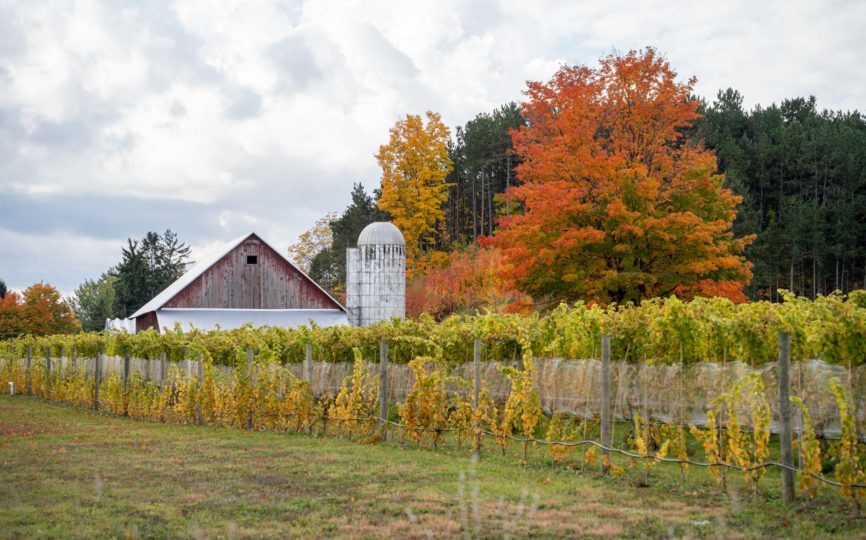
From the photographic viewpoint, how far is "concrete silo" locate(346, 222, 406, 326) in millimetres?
42125

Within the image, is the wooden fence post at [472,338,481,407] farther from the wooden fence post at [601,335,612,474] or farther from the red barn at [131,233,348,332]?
the red barn at [131,233,348,332]

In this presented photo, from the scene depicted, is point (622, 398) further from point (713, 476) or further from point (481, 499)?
point (481, 499)

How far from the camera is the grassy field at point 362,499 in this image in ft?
25.4

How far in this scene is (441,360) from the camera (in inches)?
569

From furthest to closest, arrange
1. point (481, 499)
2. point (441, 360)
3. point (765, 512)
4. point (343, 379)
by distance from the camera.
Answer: point (343, 379), point (441, 360), point (481, 499), point (765, 512)

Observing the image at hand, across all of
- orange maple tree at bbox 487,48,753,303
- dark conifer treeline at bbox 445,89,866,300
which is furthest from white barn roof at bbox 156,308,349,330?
orange maple tree at bbox 487,48,753,303

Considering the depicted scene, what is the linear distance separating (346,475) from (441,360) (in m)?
3.73

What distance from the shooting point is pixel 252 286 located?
4809 cm

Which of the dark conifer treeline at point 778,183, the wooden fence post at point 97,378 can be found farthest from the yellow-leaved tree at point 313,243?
the wooden fence post at point 97,378

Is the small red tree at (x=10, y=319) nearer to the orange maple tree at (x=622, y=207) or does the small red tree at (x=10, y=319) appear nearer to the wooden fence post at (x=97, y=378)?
the wooden fence post at (x=97, y=378)

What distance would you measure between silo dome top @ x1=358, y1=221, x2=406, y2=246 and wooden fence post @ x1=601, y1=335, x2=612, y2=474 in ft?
103

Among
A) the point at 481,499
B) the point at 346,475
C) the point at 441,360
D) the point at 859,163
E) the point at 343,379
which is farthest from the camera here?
the point at 859,163

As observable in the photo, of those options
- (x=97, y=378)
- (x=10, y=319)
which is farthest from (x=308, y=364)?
(x=10, y=319)

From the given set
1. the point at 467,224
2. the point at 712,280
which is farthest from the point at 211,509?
the point at 467,224
